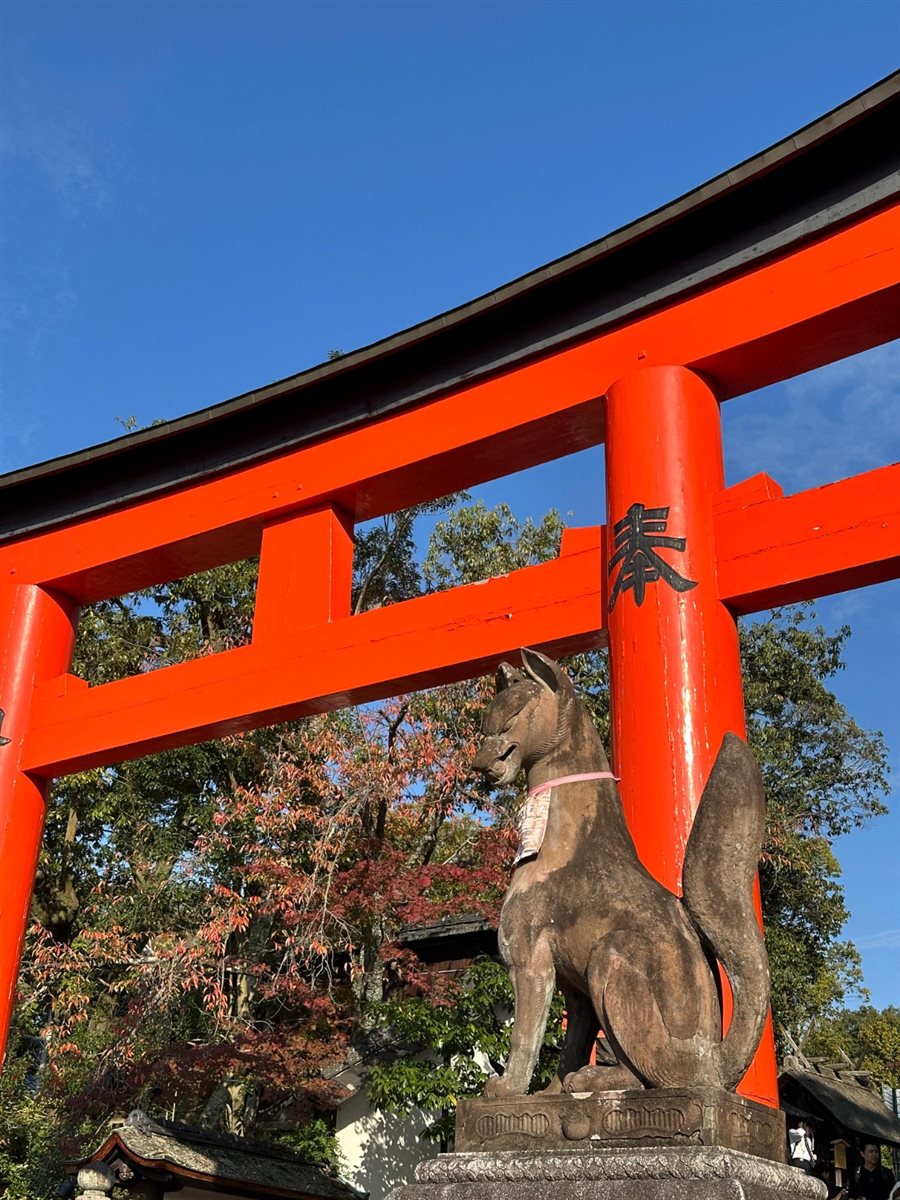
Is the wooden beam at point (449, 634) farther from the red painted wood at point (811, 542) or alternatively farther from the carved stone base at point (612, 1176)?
the carved stone base at point (612, 1176)

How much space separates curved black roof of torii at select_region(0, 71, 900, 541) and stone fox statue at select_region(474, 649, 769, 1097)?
330 cm

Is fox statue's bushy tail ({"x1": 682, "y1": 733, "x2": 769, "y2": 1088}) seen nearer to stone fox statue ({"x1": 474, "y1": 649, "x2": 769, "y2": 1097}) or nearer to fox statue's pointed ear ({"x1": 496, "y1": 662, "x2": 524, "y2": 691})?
stone fox statue ({"x1": 474, "y1": 649, "x2": 769, "y2": 1097})

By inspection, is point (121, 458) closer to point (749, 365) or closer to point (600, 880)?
point (749, 365)

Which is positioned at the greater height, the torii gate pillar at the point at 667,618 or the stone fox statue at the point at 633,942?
the torii gate pillar at the point at 667,618

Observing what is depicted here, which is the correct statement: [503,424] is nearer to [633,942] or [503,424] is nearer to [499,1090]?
[633,942]

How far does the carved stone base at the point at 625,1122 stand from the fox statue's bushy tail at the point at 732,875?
23 cm

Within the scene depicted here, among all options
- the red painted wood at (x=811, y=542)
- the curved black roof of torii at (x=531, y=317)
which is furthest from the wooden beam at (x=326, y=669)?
the curved black roof of torii at (x=531, y=317)

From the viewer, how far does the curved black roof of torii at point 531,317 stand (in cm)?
499

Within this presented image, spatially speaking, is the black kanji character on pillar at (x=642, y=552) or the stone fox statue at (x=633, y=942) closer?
the stone fox statue at (x=633, y=942)

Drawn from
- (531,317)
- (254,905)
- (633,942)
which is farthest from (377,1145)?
(633,942)

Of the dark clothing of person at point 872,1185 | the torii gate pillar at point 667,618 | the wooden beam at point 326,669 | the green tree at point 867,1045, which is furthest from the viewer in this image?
the green tree at point 867,1045

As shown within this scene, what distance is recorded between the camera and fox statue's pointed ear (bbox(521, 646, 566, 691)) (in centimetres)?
306

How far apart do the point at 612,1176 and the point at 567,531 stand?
3336 mm

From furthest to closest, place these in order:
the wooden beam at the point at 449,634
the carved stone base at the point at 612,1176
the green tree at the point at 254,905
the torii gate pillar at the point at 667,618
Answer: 1. the green tree at the point at 254,905
2. the wooden beam at the point at 449,634
3. the torii gate pillar at the point at 667,618
4. the carved stone base at the point at 612,1176
